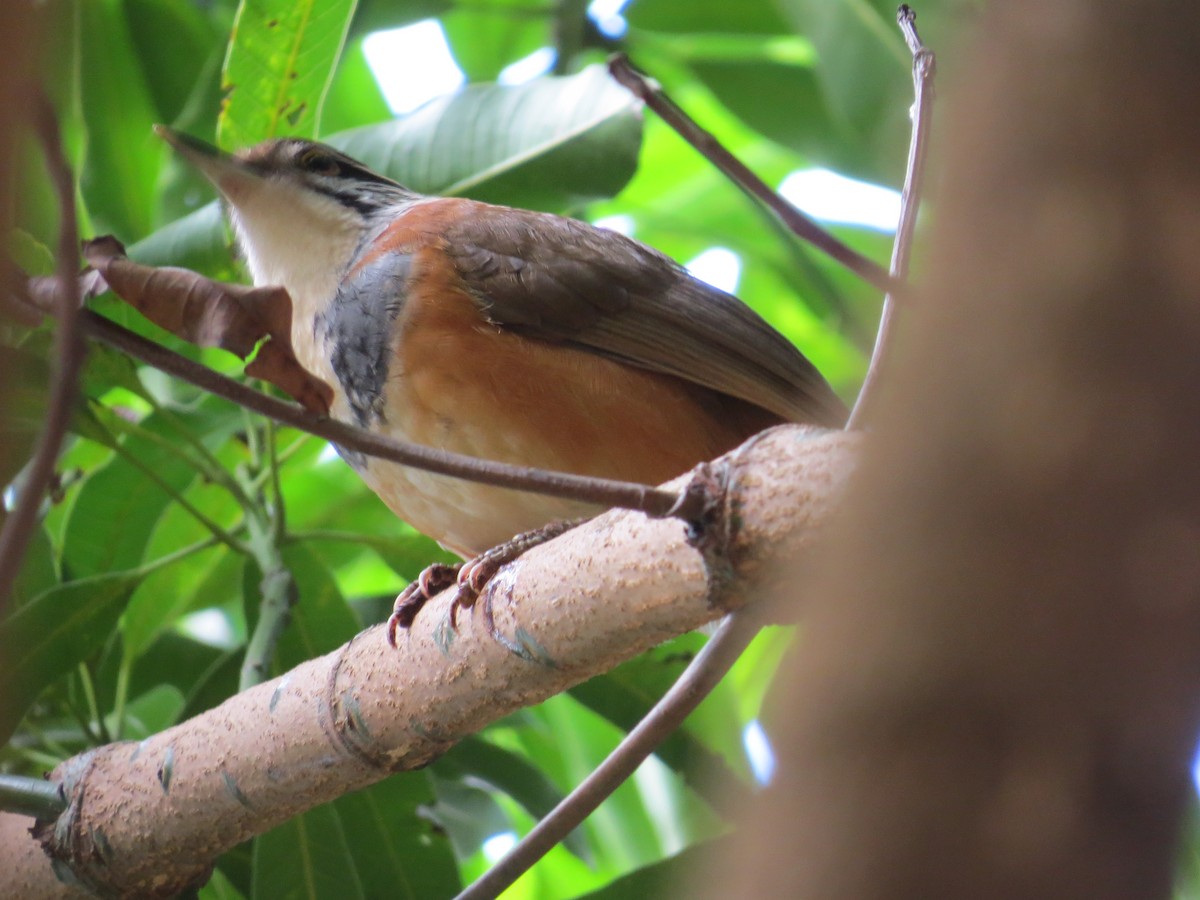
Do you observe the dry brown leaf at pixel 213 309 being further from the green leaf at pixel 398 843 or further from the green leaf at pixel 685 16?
the green leaf at pixel 685 16

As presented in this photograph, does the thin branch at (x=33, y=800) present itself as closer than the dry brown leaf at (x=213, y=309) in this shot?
No

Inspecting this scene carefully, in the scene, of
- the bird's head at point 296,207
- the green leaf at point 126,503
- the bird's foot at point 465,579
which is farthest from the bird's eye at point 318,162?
the bird's foot at point 465,579

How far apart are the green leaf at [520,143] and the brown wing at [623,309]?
166 mm

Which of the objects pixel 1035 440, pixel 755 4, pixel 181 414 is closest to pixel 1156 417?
pixel 1035 440

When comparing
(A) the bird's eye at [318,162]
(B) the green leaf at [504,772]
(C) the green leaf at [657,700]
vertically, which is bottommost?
(B) the green leaf at [504,772]

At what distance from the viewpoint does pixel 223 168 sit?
2826 mm

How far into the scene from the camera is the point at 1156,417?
0.52m

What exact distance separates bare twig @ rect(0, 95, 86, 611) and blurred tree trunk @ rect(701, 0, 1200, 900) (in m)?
0.61

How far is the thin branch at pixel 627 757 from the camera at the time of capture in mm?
1620

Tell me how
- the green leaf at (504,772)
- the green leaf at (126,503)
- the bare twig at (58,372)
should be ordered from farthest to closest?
the green leaf at (504,772) → the green leaf at (126,503) → the bare twig at (58,372)

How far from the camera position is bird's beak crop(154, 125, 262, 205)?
2.77m

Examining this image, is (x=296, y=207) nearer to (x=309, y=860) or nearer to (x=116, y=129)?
(x=116, y=129)

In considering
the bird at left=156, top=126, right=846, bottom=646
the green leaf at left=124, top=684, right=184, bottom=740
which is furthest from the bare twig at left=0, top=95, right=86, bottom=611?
the green leaf at left=124, top=684, right=184, bottom=740

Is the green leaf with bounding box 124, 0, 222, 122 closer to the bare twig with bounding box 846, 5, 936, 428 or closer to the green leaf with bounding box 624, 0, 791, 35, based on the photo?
the green leaf with bounding box 624, 0, 791, 35
